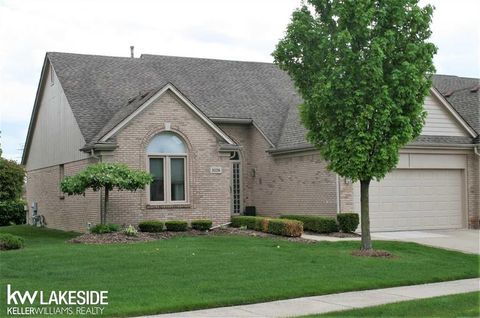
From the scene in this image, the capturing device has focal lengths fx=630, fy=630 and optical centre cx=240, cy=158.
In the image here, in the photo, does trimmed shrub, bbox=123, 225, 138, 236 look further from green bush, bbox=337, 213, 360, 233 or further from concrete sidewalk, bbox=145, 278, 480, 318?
concrete sidewalk, bbox=145, 278, 480, 318

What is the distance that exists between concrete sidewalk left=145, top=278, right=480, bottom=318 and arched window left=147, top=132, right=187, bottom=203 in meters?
11.2

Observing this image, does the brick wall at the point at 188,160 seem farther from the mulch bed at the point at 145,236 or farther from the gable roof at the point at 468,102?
the gable roof at the point at 468,102

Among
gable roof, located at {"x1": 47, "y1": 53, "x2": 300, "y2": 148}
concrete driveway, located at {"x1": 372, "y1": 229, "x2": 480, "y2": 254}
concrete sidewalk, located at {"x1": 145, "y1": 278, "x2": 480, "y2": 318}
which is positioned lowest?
concrete sidewalk, located at {"x1": 145, "y1": 278, "x2": 480, "y2": 318}

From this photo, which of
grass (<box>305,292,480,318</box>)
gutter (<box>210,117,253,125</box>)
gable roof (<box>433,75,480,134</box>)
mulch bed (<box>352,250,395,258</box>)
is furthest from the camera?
gutter (<box>210,117,253,125</box>)

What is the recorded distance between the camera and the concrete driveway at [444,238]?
1794 centimetres

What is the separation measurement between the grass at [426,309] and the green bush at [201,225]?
11.5m

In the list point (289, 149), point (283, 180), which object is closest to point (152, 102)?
point (289, 149)

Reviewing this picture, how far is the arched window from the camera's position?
21.2m

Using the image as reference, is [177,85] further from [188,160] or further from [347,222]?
[347,222]

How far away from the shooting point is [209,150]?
21859 mm

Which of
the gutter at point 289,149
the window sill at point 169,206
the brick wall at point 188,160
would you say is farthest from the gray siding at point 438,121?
the window sill at point 169,206

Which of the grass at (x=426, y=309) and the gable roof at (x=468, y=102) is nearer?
the grass at (x=426, y=309)

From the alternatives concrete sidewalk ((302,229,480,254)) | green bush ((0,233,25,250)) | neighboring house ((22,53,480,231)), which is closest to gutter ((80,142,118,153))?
neighboring house ((22,53,480,231))

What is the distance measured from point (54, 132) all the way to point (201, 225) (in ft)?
28.9
